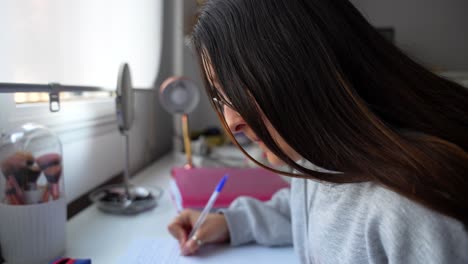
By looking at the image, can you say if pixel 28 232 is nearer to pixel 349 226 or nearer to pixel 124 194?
pixel 124 194

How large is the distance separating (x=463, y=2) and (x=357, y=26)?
8.74 feet

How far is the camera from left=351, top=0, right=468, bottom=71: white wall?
243 centimetres

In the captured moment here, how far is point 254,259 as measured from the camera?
0.53 m

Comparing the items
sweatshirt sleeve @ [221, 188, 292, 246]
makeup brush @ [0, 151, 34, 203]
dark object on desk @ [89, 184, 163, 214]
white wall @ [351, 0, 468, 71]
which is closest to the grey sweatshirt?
sweatshirt sleeve @ [221, 188, 292, 246]

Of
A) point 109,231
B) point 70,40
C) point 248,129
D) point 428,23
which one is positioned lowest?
point 109,231

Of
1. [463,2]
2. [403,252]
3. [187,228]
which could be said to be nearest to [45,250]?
[187,228]

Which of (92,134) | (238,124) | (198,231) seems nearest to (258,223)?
(198,231)

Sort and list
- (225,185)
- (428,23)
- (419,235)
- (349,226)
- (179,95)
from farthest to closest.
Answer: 1. (428,23)
2. (179,95)
3. (225,185)
4. (349,226)
5. (419,235)

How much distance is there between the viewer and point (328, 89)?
0.37m

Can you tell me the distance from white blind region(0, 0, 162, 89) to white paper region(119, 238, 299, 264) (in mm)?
316

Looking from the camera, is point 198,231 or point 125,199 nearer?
point 198,231

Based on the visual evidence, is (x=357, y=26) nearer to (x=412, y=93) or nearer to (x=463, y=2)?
(x=412, y=93)

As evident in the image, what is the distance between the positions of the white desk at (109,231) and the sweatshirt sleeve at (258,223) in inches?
1.5

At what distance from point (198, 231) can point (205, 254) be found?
4cm
